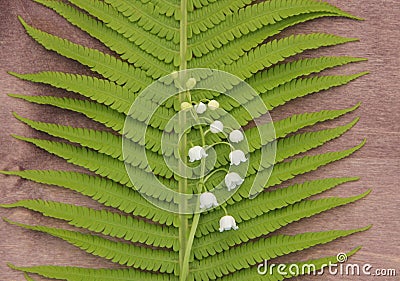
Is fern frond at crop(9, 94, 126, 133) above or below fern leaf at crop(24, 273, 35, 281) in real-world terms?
above

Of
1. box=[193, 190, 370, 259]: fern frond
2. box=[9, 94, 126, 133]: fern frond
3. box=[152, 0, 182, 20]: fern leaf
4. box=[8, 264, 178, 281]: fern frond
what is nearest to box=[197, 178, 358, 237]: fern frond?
box=[193, 190, 370, 259]: fern frond

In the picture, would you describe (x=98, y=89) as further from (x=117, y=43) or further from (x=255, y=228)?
(x=255, y=228)

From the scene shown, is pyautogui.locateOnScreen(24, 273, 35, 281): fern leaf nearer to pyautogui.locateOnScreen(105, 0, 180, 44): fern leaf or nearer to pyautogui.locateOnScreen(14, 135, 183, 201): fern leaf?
pyautogui.locateOnScreen(14, 135, 183, 201): fern leaf

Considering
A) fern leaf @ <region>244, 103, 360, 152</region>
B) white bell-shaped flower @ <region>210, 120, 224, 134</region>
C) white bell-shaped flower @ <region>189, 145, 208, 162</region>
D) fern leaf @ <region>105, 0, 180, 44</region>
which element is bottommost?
white bell-shaped flower @ <region>189, 145, 208, 162</region>

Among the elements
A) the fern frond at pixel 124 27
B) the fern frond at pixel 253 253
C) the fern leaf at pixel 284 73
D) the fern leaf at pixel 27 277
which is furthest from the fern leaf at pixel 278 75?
the fern leaf at pixel 27 277

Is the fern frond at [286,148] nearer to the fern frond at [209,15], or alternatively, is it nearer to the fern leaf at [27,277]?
the fern frond at [209,15]

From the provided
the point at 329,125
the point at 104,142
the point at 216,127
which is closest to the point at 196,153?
the point at 216,127

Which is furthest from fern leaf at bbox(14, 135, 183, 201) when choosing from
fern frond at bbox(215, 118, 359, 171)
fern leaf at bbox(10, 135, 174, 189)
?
fern frond at bbox(215, 118, 359, 171)
